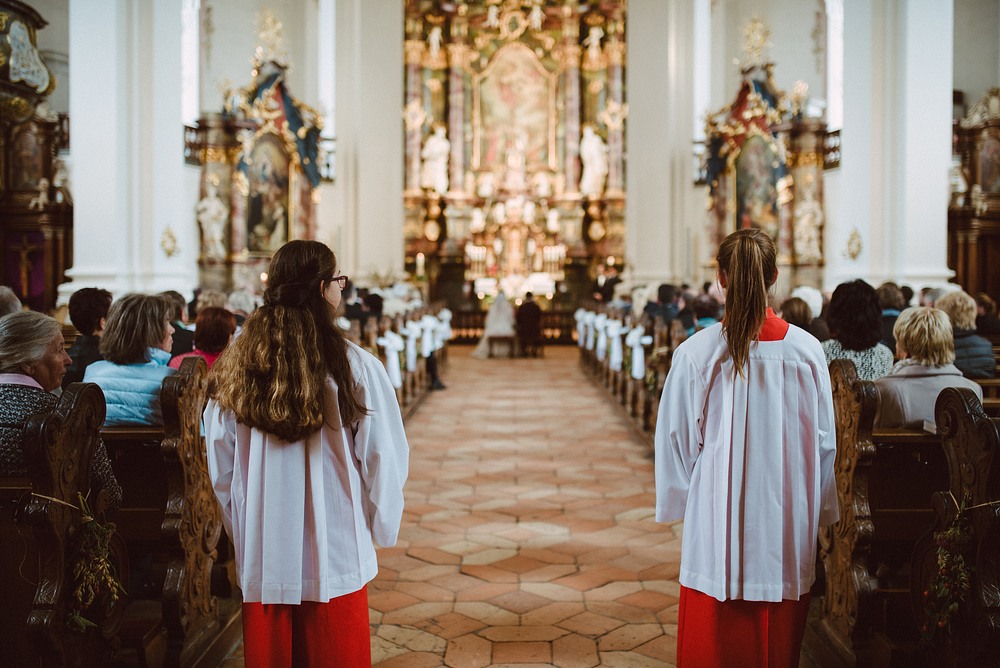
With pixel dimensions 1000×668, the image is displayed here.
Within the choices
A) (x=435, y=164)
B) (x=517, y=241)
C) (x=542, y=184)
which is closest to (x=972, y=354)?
(x=517, y=241)

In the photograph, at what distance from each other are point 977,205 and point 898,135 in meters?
3.96

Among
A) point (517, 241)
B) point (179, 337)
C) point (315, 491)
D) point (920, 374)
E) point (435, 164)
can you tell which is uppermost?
point (435, 164)

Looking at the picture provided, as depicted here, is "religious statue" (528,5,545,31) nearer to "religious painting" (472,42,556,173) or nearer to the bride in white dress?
"religious painting" (472,42,556,173)

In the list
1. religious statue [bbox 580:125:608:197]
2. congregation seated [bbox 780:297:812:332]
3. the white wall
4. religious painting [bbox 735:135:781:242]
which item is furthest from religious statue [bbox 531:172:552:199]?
congregation seated [bbox 780:297:812:332]

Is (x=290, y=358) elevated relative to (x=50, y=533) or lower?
elevated

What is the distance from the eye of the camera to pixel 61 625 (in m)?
2.84

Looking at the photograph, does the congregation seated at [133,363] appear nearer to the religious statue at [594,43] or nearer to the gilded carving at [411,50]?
the gilded carving at [411,50]

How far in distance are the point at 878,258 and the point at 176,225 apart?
327 inches

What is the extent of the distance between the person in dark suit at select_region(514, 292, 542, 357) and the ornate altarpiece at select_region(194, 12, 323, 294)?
4.27 meters

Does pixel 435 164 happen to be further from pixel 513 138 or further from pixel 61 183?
pixel 61 183

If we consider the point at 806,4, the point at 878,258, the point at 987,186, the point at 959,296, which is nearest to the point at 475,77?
the point at 806,4

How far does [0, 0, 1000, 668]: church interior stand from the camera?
364 centimetres

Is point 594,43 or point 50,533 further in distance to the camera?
point 594,43

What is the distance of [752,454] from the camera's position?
2924mm
